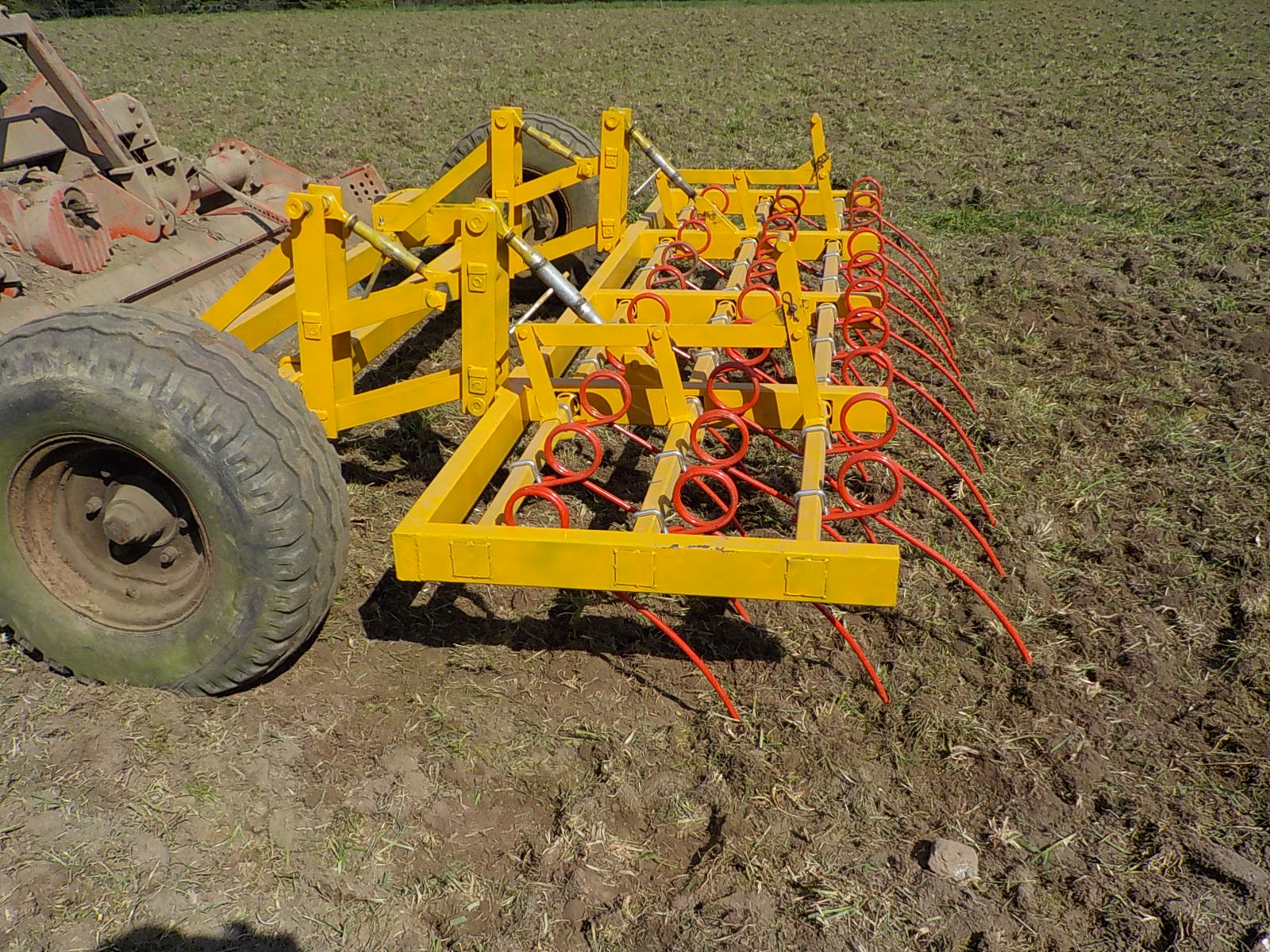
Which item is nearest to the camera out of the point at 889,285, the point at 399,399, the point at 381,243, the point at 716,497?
the point at 716,497

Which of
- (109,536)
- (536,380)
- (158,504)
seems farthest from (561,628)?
(109,536)

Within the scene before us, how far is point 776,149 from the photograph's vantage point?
1145cm

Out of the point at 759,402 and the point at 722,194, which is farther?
the point at 722,194

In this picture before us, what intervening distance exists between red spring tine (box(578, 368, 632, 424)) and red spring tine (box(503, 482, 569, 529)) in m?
0.49

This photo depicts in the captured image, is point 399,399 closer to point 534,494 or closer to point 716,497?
point 534,494

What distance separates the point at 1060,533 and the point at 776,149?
8.05m

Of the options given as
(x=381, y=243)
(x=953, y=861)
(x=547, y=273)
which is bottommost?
(x=953, y=861)

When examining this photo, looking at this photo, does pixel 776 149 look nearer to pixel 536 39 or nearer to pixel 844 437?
pixel 844 437

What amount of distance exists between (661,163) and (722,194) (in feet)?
1.91

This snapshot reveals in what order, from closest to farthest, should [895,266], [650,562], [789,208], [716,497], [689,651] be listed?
[650,562] < [689,651] < [716,497] < [895,266] < [789,208]

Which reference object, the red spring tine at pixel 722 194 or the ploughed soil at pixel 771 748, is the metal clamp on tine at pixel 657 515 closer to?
the ploughed soil at pixel 771 748

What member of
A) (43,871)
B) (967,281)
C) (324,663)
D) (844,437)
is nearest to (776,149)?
(967,281)

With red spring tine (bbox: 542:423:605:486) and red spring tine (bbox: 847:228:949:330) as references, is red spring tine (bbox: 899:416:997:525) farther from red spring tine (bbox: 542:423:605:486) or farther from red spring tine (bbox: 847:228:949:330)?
red spring tine (bbox: 847:228:949:330)

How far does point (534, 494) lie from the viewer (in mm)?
3363
